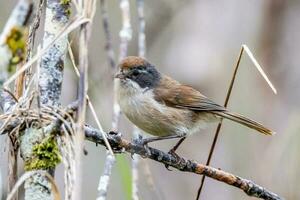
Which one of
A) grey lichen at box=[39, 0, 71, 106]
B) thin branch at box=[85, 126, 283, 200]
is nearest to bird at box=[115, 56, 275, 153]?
thin branch at box=[85, 126, 283, 200]

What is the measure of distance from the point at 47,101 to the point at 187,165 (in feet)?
3.49

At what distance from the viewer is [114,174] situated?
682 cm

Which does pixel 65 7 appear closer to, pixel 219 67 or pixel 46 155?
pixel 46 155

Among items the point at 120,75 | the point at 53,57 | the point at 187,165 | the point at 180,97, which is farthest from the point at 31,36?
the point at 180,97

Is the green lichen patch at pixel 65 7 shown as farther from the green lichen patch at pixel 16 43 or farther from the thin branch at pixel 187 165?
the green lichen patch at pixel 16 43

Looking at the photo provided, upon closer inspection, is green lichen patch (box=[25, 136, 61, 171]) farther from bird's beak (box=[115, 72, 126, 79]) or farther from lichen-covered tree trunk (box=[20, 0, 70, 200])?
bird's beak (box=[115, 72, 126, 79])

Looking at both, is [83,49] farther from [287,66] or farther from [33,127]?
[287,66]

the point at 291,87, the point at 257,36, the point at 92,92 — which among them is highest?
the point at 257,36

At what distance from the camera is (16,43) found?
6.27 feet

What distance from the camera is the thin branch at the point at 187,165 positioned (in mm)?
2809

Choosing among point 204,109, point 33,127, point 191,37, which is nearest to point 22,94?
point 33,127

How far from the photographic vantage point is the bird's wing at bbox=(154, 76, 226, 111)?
4.77 metres

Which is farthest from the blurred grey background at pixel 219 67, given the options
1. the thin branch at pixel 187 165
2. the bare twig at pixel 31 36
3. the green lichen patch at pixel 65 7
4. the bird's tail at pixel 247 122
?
the green lichen patch at pixel 65 7

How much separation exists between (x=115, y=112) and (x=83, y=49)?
817mm
